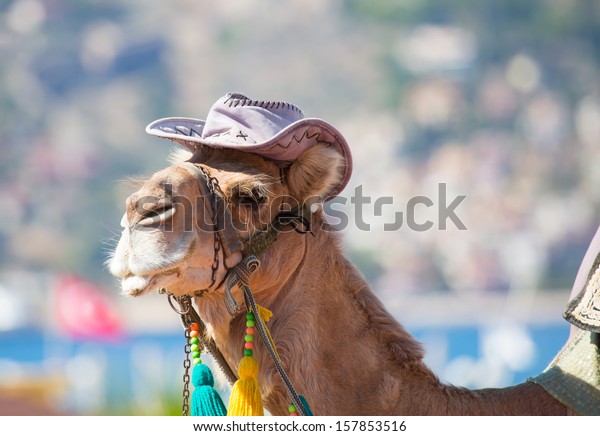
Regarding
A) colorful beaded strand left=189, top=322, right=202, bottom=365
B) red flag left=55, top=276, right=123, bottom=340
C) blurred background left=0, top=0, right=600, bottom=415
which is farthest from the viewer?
blurred background left=0, top=0, right=600, bottom=415

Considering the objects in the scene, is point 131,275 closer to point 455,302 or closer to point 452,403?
point 452,403

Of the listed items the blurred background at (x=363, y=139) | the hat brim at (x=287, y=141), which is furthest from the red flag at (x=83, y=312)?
the hat brim at (x=287, y=141)

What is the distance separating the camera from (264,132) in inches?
143

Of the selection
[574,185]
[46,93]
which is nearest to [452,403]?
[574,185]

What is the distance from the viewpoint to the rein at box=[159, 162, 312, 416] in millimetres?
3428

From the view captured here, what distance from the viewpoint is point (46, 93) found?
4694 centimetres

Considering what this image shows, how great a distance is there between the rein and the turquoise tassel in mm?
110

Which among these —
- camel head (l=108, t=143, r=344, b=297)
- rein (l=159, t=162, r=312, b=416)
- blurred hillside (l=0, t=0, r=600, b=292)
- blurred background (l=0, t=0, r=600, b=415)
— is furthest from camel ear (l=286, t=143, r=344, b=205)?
blurred hillside (l=0, t=0, r=600, b=292)

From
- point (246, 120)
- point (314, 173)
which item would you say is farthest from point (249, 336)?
point (246, 120)

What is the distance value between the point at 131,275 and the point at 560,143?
3885 centimetres

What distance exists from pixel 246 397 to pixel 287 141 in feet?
3.00

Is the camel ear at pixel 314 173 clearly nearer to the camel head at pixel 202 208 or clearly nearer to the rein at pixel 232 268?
the camel head at pixel 202 208

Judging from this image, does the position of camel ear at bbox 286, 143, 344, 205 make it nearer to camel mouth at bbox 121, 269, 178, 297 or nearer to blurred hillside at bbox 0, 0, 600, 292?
camel mouth at bbox 121, 269, 178, 297

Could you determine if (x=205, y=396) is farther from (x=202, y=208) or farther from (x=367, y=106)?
(x=367, y=106)
